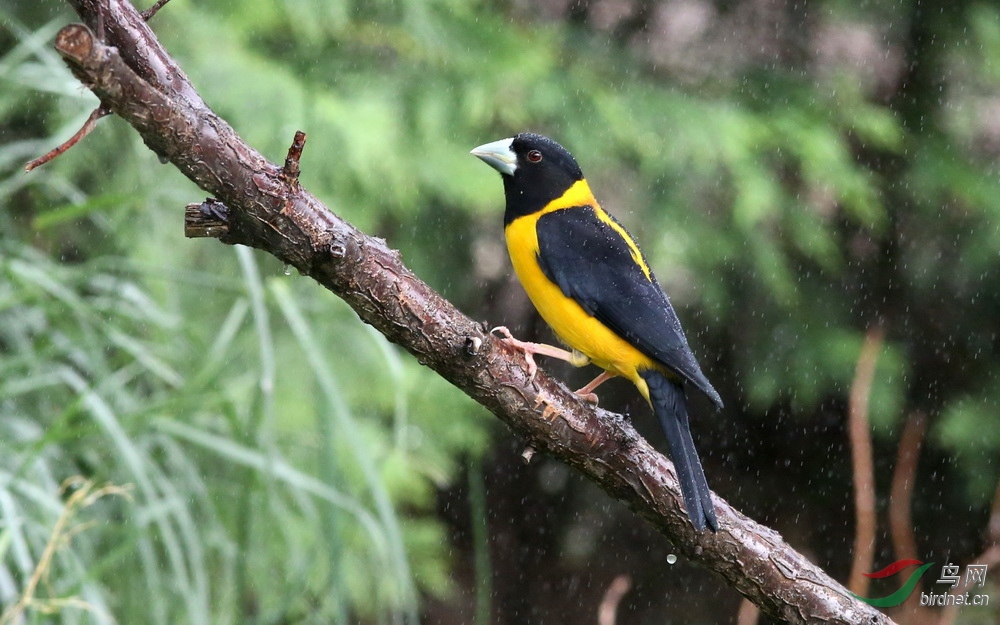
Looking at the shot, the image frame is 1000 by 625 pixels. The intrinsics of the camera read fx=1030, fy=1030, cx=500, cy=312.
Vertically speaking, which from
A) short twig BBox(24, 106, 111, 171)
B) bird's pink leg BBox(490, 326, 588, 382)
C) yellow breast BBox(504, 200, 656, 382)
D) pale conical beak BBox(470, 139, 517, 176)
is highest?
pale conical beak BBox(470, 139, 517, 176)

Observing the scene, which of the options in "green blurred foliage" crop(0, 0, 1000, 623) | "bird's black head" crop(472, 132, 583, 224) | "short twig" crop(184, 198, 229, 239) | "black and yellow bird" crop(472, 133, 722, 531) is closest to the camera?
"short twig" crop(184, 198, 229, 239)

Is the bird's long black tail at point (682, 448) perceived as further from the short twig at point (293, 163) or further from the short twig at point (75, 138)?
the short twig at point (75, 138)

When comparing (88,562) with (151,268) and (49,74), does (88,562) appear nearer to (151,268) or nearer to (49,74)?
(151,268)

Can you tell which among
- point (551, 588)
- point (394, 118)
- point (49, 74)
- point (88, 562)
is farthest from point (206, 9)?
point (551, 588)

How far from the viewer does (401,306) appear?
2070 mm

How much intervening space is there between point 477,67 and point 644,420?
8.36 ft

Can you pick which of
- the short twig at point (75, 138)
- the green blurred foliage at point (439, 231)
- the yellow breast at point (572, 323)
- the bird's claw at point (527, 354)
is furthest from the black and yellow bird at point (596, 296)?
the short twig at point (75, 138)

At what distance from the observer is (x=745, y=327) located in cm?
596

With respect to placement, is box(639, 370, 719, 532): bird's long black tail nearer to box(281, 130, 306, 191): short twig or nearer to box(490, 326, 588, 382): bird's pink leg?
box(490, 326, 588, 382): bird's pink leg

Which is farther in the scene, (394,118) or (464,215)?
(464,215)

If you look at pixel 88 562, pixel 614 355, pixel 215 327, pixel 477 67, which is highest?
pixel 477 67

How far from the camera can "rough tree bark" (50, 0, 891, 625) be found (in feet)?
5.85

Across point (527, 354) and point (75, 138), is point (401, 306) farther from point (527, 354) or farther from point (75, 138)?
point (75, 138)

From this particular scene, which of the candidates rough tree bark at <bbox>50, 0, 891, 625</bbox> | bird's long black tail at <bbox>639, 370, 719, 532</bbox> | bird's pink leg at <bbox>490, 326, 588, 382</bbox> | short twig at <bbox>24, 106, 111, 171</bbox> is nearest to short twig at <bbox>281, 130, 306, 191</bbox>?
rough tree bark at <bbox>50, 0, 891, 625</bbox>
